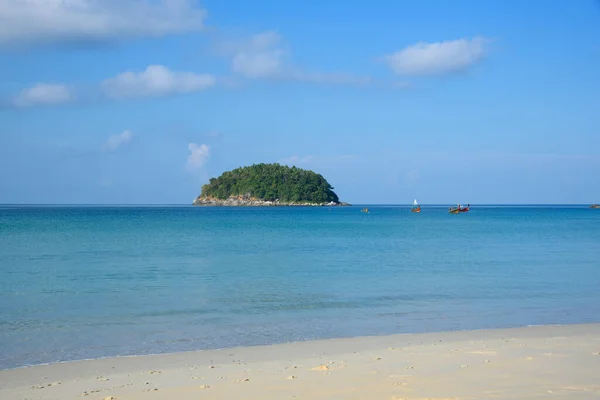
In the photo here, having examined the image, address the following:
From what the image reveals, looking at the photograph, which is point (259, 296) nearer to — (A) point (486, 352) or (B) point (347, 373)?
(A) point (486, 352)

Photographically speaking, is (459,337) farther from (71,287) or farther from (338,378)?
(71,287)

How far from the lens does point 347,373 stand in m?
9.45

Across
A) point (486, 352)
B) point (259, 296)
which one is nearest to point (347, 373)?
point (486, 352)

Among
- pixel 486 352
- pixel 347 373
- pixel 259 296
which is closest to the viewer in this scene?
pixel 347 373

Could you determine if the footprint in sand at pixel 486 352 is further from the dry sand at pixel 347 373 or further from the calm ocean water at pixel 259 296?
the calm ocean water at pixel 259 296

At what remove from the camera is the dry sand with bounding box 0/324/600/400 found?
27.5ft

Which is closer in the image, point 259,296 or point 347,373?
point 347,373

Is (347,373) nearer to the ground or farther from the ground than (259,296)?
farther from the ground

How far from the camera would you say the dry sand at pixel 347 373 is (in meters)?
8.38

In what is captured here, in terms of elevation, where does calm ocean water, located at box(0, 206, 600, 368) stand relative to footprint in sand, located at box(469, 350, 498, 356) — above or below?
below

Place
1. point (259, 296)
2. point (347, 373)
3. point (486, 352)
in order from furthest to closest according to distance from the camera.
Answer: point (259, 296)
point (486, 352)
point (347, 373)

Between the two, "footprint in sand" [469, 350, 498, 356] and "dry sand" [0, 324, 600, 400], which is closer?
"dry sand" [0, 324, 600, 400]

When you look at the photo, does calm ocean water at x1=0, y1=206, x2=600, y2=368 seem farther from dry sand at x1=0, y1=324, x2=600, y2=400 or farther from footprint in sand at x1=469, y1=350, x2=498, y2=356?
footprint in sand at x1=469, y1=350, x2=498, y2=356

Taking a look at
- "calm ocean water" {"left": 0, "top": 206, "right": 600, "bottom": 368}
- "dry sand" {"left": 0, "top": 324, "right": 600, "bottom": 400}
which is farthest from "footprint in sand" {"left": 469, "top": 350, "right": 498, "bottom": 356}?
"calm ocean water" {"left": 0, "top": 206, "right": 600, "bottom": 368}
